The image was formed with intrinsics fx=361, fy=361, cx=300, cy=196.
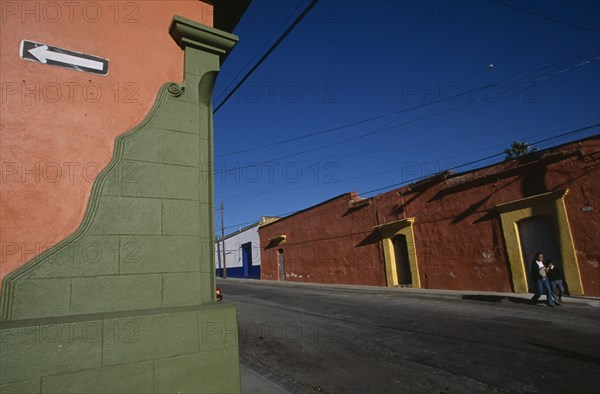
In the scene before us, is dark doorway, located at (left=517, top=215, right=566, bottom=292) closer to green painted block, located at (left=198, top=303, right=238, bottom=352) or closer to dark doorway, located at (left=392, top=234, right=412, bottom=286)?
dark doorway, located at (left=392, top=234, right=412, bottom=286)

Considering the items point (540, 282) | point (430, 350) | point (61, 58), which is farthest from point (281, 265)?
point (61, 58)

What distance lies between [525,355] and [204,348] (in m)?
4.73

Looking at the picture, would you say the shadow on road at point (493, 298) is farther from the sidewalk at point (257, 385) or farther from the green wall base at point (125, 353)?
the green wall base at point (125, 353)

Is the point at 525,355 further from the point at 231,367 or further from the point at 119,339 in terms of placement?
the point at 119,339

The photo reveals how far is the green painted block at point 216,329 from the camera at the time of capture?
280 cm

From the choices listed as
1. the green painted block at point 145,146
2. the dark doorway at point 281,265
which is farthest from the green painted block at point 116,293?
the dark doorway at point 281,265

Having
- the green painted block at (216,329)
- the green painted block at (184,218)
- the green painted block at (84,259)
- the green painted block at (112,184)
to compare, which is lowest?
the green painted block at (216,329)

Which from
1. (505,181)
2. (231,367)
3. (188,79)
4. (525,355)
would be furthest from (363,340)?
(505,181)

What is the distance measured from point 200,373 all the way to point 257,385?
1.56 m

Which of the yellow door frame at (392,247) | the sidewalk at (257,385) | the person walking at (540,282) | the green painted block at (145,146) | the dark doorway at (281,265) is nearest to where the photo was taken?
the green painted block at (145,146)

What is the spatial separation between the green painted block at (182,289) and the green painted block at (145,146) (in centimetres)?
101

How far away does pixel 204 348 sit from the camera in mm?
Answer: 2783

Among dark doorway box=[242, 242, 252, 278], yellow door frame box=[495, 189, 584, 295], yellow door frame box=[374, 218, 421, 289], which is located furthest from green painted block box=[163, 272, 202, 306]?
dark doorway box=[242, 242, 252, 278]

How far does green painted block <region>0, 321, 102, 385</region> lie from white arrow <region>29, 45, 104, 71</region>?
2040 mm
